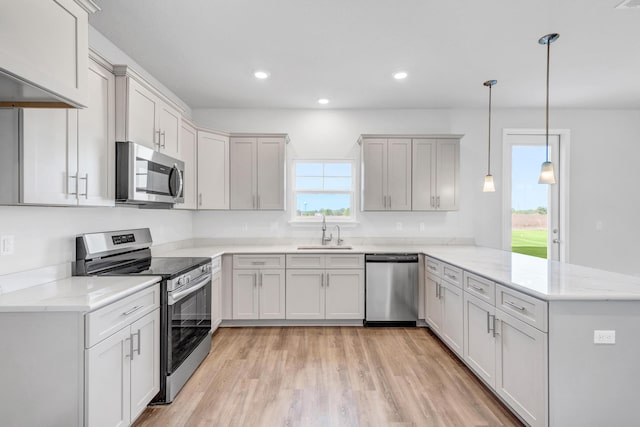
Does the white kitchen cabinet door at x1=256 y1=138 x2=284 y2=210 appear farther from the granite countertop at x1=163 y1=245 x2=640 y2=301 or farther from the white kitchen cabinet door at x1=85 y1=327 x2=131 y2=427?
the white kitchen cabinet door at x1=85 y1=327 x2=131 y2=427

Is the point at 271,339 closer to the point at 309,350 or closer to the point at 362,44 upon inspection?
the point at 309,350

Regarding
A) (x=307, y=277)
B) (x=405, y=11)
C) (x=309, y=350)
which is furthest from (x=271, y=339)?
(x=405, y=11)

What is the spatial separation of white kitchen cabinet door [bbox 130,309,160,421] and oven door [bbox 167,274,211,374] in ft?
0.29

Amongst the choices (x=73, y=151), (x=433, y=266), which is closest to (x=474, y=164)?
(x=433, y=266)

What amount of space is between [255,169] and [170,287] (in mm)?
2136

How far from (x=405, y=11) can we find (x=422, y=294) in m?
2.93

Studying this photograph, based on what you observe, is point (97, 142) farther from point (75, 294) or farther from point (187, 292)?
point (187, 292)

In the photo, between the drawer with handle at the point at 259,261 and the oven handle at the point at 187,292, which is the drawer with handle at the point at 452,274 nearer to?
the drawer with handle at the point at 259,261

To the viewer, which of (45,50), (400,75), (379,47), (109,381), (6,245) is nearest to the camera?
(45,50)

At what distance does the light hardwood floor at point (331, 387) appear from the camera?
215 cm

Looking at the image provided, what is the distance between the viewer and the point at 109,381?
171 centimetres

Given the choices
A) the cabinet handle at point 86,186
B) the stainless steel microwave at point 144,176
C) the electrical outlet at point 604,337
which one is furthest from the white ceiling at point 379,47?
the electrical outlet at point 604,337

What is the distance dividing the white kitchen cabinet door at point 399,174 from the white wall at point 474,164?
14.0 inches

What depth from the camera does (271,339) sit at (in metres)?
3.48
